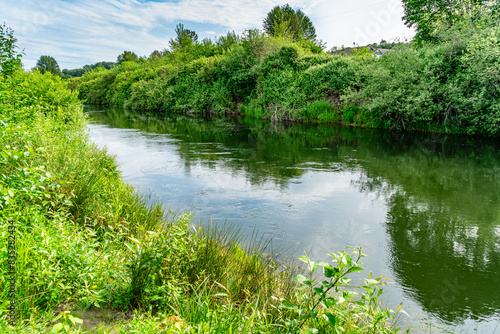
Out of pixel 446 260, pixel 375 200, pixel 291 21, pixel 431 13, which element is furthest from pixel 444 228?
pixel 291 21

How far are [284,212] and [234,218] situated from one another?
1096mm

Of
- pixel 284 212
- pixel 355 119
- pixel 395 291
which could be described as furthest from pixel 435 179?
pixel 355 119

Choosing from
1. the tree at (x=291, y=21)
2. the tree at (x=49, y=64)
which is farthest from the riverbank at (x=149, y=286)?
the tree at (x=49, y=64)

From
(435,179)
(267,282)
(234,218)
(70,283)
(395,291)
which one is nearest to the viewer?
(70,283)

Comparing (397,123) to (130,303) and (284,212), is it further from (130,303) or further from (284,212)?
(130,303)

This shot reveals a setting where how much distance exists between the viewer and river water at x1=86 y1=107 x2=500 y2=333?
4.10 m

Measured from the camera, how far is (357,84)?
18.7 metres

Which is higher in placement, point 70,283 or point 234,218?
point 70,283

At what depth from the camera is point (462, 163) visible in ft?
33.7

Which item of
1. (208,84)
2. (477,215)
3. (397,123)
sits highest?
(208,84)

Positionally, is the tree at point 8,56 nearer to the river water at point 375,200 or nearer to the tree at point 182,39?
the river water at point 375,200

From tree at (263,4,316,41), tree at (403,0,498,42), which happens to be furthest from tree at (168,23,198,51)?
tree at (403,0,498,42)

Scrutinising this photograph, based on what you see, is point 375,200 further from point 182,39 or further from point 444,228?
point 182,39

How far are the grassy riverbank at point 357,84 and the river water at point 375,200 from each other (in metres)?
1.71
